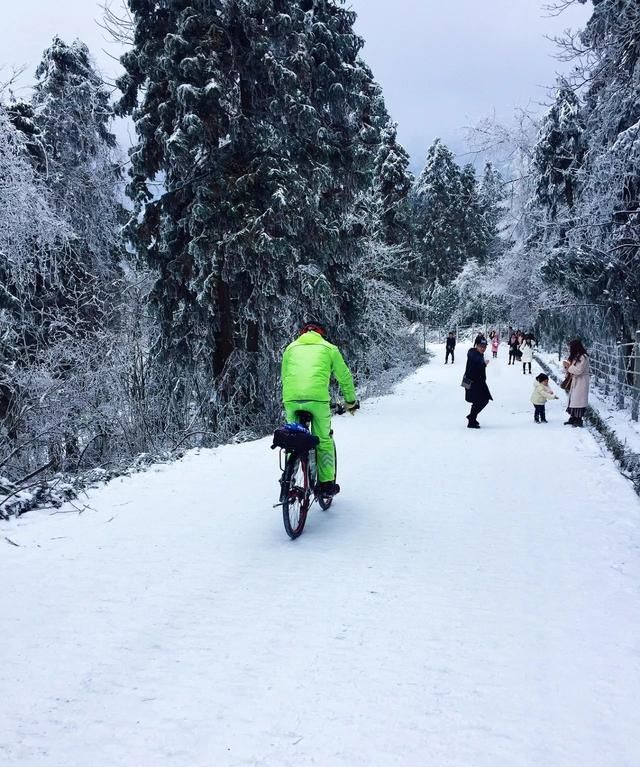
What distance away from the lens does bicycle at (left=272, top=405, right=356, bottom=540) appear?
5.70m

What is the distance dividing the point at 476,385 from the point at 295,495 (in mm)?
9059

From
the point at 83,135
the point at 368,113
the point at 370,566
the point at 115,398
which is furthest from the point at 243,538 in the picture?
the point at 368,113

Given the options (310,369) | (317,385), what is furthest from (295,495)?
(310,369)

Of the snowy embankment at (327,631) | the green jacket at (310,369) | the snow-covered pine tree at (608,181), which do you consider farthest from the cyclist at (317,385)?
the snow-covered pine tree at (608,181)

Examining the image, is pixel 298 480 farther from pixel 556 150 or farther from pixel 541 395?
pixel 556 150

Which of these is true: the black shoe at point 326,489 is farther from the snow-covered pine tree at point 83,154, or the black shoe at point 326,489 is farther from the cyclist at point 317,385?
the snow-covered pine tree at point 83,154

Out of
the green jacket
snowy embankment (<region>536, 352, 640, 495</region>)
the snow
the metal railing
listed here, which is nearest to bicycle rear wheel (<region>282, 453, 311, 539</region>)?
the green jacket

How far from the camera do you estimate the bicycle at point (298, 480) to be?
5.70 meters

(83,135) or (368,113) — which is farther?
(368,113)

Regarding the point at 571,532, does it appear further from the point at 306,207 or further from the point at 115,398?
the point at 306,207

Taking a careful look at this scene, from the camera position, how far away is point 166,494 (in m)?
7.46

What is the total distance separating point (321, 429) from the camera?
6367 millimetres

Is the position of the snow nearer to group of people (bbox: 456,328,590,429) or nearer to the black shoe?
group of people (bbox: 456,328,590,429)

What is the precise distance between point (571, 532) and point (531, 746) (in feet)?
11.7
